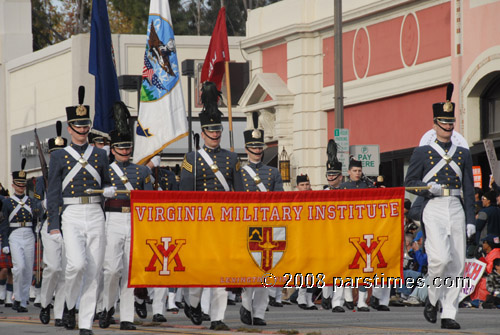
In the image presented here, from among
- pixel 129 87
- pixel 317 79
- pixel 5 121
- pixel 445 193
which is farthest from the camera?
pixel 5 121

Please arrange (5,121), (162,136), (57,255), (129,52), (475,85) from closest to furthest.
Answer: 1. (57,255)
2. (162,136)
3. (475,85)
4. (129,52)
5. (5,121)

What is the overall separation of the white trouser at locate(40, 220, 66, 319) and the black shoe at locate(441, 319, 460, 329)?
14.4 feet

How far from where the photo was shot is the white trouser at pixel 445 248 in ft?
44.4

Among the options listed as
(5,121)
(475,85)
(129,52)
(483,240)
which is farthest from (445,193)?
(5,121)

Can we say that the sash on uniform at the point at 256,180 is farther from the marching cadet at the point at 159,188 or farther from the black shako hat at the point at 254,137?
the marching cadet at the point at 159,188

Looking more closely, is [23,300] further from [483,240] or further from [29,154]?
[29,154]

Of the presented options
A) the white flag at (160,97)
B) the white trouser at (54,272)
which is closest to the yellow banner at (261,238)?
the white trouser at (54,272)

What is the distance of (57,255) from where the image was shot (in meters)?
16.0

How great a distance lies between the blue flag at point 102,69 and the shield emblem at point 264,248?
5769 mm

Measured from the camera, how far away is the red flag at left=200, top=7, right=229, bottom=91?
22.6 metres

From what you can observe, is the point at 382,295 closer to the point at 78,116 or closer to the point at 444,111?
the point at 444,111

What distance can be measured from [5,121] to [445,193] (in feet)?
139

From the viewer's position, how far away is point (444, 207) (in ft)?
45.0

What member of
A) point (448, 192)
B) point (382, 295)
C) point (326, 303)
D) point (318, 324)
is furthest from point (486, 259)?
point (448, 192)
